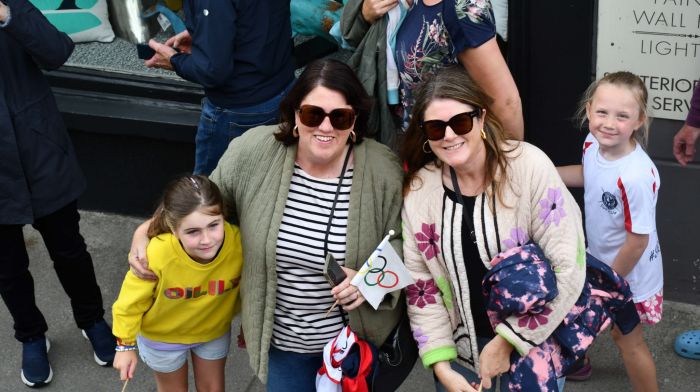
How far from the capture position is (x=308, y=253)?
137 inches

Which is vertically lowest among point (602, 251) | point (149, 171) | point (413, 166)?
point (149, 171)

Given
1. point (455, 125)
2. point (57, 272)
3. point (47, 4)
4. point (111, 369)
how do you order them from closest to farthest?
point (455, 125) < point (57, 272) < point (111, 369) < point (47, 4)

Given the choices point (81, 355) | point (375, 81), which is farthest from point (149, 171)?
point (375, 81)

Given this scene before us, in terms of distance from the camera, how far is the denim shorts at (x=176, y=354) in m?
3.92

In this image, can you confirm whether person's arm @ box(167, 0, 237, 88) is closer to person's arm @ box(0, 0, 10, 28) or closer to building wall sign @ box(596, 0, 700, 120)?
person's arm @ box(0, 0, 10, 28)

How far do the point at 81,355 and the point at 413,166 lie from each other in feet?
7.62

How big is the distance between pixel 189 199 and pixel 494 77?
1.05 m

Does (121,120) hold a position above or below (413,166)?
below

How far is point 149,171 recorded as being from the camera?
5.89m

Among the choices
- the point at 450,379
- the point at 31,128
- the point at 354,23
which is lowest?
the point at 450,379

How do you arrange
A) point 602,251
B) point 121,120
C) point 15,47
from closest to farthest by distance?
point 602,251, point 15,47, point 121,120

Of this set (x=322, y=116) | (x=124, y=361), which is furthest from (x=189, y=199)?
(x=124, y=361)

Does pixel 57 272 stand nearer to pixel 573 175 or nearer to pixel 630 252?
pixel 573 175

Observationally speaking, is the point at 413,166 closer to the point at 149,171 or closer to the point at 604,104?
Answer: the point at 604,104
